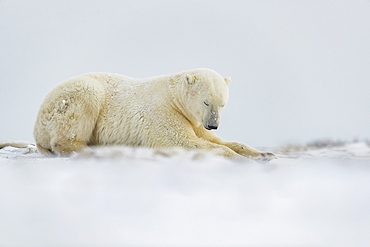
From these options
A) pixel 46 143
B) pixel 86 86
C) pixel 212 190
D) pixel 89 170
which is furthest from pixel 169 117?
pixel 212 190

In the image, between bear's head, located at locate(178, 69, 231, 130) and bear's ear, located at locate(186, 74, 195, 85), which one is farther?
bear's ear, located at locate(186, 74, 195, 85)

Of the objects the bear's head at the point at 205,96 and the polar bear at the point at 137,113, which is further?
the polar bear at the point at 137,113

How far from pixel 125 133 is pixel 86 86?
565 mm

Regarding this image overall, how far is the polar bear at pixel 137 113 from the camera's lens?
2.98 m

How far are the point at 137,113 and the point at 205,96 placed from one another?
0.65m

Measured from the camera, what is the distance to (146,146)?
310cm

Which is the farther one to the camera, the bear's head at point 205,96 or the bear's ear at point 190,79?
the bear's ear at point 190,79

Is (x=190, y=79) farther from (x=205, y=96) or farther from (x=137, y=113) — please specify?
(x=137, y=113)

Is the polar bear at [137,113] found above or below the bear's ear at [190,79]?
below

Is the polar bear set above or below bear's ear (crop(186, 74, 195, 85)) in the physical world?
below

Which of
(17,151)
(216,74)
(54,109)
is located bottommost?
(17,151)

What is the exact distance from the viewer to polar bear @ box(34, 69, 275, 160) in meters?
2.98

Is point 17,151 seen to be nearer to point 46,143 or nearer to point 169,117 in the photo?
point 46,143

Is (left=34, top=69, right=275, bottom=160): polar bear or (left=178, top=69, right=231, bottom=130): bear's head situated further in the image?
(left=34, top=69, right=275, bottom=160): polar bear
